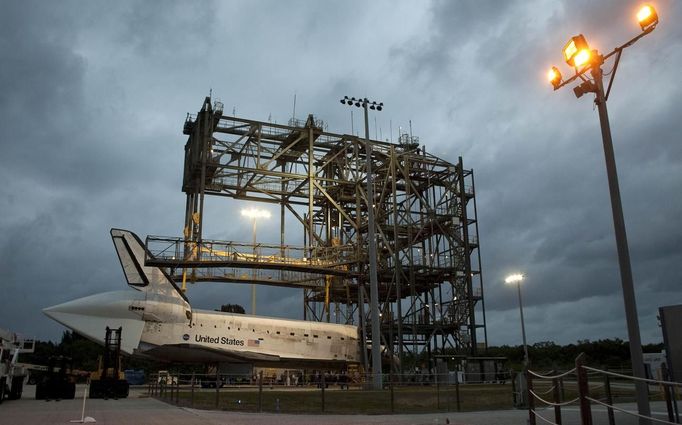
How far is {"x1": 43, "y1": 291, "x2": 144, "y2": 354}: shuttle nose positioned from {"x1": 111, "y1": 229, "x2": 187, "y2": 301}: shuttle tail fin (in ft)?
4.79

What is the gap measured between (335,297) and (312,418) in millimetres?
39084

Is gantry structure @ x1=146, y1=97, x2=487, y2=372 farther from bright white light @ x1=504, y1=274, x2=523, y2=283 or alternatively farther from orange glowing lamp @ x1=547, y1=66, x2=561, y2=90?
orange glowing lamp @ x1=547, y1=66, x2=561, y2=90

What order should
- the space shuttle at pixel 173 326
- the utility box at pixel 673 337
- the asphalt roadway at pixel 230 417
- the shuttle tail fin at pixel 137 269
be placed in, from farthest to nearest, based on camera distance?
the shuttle tail fin at pixel 137 269
the space shuttle at pixel 173 326
the utility box at pixel 673 337
the asphalt roadway at pixel 230 417

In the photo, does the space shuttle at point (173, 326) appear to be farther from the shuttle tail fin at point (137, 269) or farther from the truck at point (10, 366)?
the truck at point (10, 366)

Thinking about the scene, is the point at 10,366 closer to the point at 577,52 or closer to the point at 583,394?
the point at 583,394

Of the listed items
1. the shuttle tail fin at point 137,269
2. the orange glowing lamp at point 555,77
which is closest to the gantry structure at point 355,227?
the shuttle tail fin at point 137,269

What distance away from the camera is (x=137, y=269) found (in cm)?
3803

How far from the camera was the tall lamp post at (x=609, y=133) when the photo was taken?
10477mm

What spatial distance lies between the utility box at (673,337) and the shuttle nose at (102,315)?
30.9m

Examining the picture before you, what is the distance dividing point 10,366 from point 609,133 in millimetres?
23681

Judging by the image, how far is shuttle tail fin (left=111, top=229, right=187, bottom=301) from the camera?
Result: 123 ft

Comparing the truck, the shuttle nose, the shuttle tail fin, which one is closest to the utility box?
the truck

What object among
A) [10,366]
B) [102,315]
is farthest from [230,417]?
[102,315]

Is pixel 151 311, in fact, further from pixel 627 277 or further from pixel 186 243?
pixel 627 277
